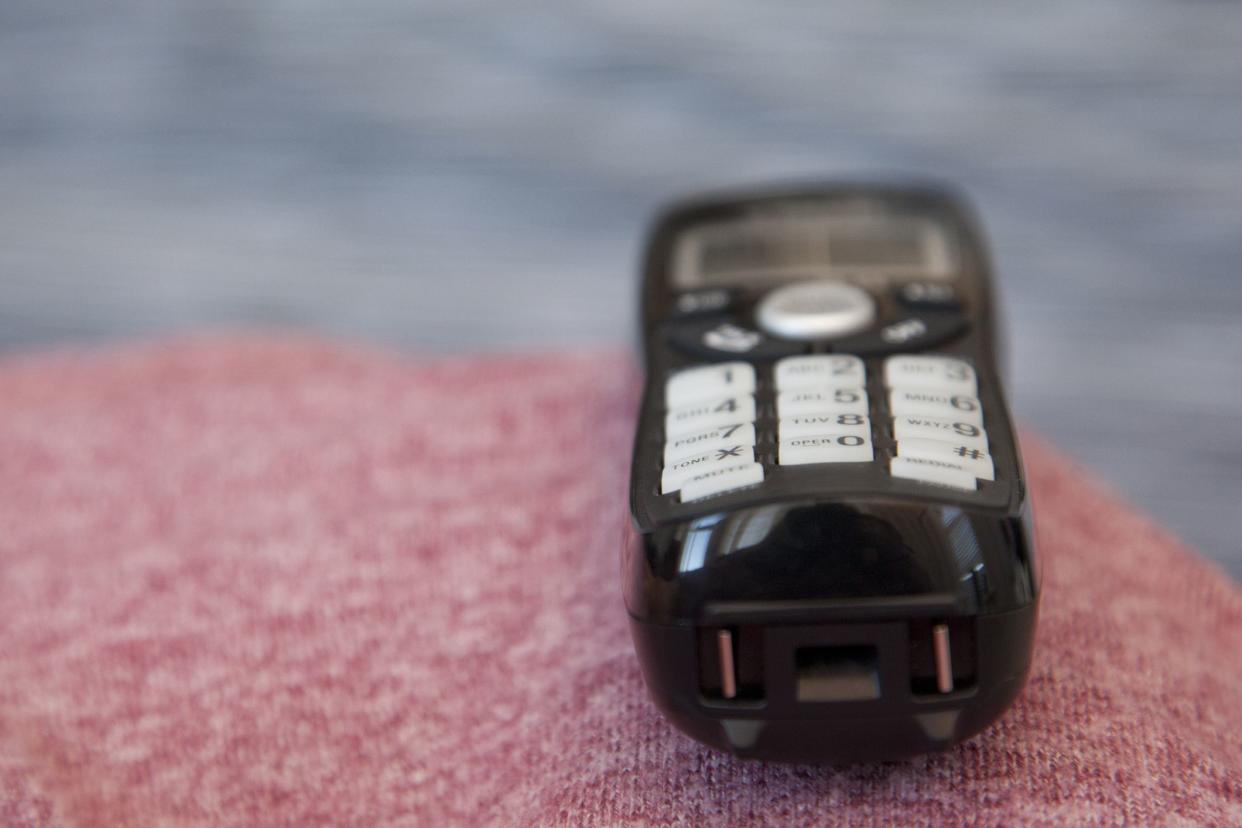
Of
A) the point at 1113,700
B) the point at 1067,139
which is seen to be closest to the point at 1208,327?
the point at 1067,139

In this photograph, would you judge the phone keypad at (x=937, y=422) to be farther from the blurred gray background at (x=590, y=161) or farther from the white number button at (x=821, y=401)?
the blurred gray background at (x=590, y=161)

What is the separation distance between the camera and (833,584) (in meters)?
0.19

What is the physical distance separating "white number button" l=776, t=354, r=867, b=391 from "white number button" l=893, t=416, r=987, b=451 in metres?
0.02

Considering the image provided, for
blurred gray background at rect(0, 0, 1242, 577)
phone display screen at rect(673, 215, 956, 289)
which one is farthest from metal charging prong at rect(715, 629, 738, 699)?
blurred gray background at rect(0, 0, 1242, 577)

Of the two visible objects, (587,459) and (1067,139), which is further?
(1067,139)

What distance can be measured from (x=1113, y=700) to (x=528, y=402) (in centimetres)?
18

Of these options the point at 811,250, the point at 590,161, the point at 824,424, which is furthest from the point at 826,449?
the point at 590,161

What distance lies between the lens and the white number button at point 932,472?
202 mm

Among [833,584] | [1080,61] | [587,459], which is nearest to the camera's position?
[833,584]

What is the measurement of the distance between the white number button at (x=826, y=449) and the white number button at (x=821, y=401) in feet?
0.04

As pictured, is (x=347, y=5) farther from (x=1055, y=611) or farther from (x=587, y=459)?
(x=1055, y=611)

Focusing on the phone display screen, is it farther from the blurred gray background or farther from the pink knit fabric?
the blurred gray background

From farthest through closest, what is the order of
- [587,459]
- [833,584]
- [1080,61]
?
[1080,61] → [587,459] → [833,584]

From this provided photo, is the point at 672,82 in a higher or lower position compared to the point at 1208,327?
higher
